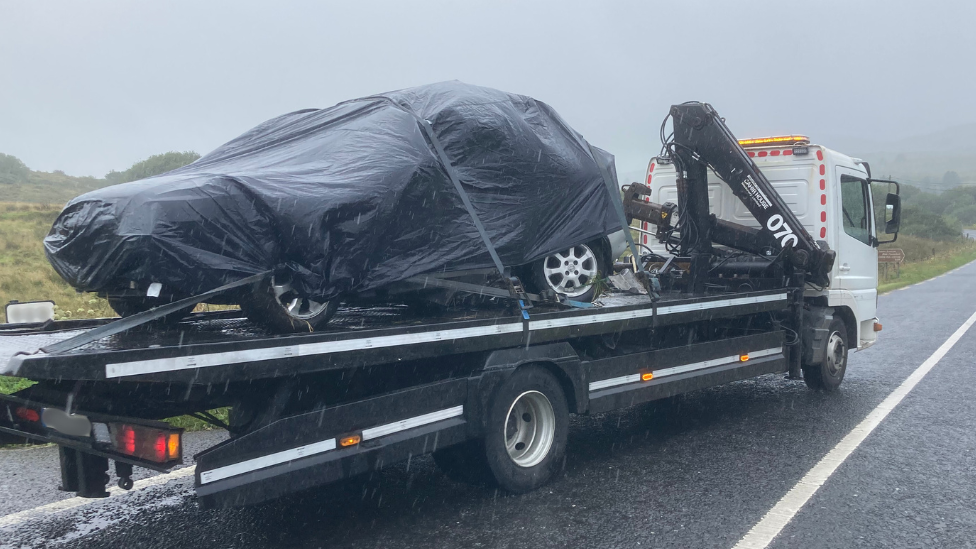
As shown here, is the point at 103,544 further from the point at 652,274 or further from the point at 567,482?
the point at 652,274

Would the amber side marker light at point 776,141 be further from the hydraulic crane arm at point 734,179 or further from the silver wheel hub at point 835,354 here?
the silver wheel hub at point 835,354

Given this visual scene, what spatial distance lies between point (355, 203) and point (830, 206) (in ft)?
18.7

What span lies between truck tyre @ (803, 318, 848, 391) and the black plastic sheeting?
349cm

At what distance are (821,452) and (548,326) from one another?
2.42 m

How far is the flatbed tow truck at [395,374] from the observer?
3494 millimetres

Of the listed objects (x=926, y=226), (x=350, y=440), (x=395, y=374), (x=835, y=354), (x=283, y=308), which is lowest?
(x=835, y=354)

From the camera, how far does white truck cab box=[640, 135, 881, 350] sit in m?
8.06

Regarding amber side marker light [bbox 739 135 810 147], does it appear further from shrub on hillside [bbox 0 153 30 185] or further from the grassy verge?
shrub on hillside [bbox 0 153 30 185]

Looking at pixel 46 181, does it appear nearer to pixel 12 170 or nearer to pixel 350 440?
pixel 12 170

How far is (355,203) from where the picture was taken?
429 cm

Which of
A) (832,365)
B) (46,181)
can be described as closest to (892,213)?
(832,365)

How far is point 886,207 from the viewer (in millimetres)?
9031

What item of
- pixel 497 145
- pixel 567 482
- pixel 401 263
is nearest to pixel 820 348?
pixel 567 482

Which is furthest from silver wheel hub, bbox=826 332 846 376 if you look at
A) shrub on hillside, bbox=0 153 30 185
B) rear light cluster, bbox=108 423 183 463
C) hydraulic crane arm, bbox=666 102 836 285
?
shrub on hillside, bbox=0 153 30 185
